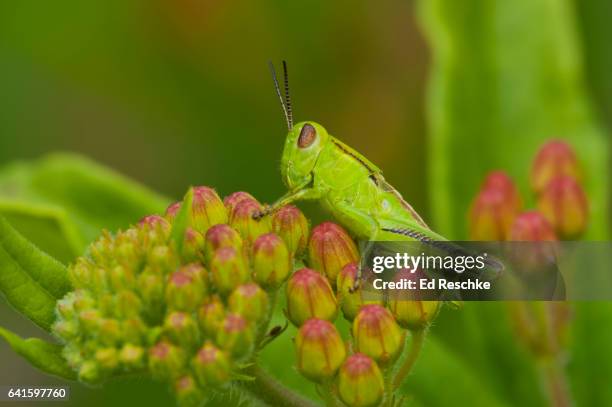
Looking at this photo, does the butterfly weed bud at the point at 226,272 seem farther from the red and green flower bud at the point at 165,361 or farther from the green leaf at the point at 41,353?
the green leaf at the point at 41,353

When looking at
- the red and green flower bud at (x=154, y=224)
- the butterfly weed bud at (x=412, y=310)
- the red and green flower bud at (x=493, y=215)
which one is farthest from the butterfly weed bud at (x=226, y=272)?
the red and green flower bud at (x=493, y=215)

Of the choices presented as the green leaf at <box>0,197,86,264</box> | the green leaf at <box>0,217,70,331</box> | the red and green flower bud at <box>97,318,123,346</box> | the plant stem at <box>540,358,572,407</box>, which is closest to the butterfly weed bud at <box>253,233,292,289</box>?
the red and green flower bud at <box>97,318,123,346</box>

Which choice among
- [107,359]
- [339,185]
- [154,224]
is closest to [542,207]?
[339,185]

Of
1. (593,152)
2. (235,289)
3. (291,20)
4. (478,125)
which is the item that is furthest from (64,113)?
(235,289)

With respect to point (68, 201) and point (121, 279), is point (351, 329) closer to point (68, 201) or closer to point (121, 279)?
point (121, 279)

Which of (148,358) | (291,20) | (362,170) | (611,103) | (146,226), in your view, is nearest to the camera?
(148,358)

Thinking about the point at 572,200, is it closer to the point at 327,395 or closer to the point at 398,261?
the point at 398,261

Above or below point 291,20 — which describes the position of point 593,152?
below
